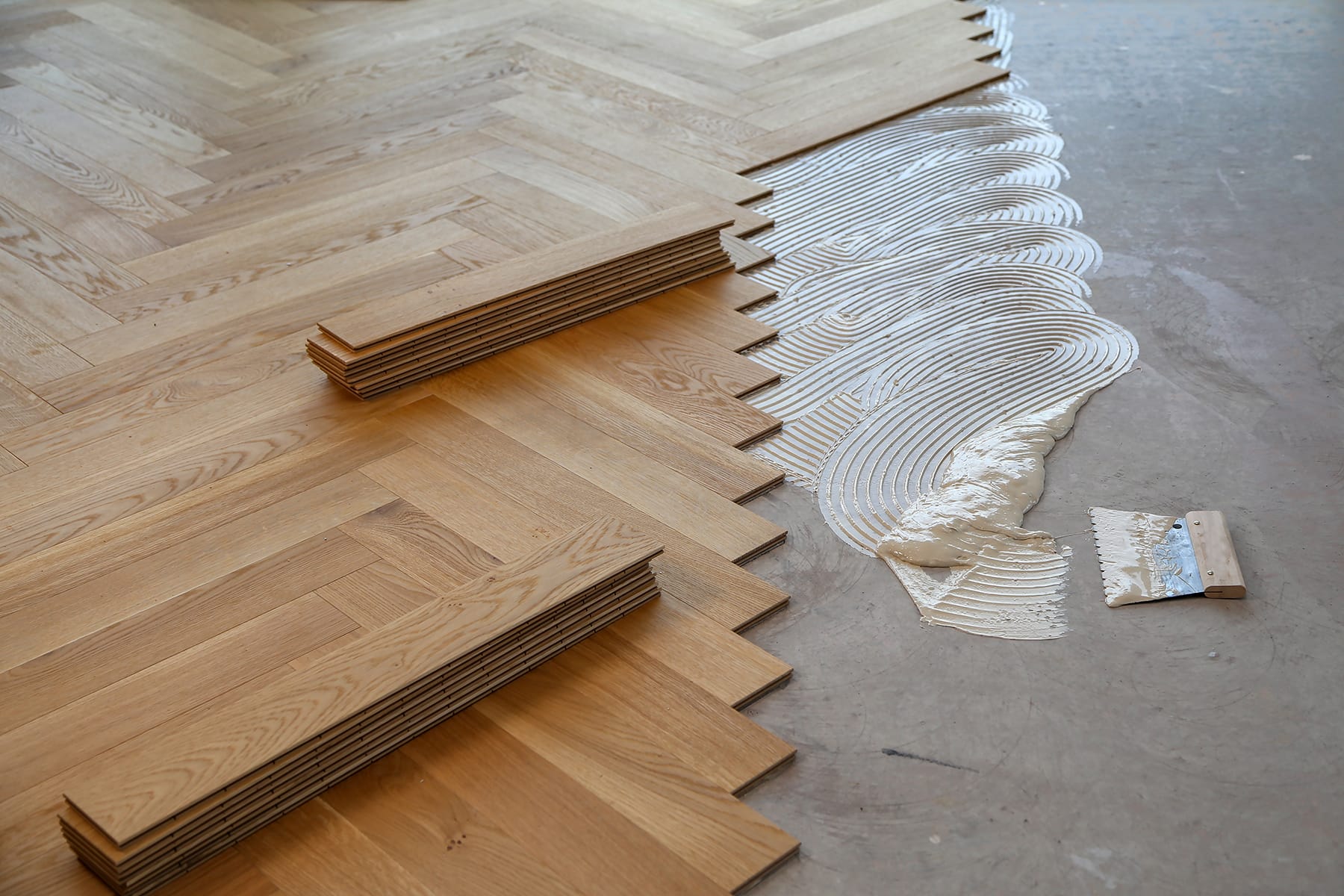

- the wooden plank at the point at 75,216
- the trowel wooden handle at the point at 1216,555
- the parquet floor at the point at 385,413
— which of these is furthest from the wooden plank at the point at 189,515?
the trowel wooden handle at the point at 1216,555

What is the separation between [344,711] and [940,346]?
5.05 ft

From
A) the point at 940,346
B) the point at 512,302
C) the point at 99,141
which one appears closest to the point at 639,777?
the point at 512,302

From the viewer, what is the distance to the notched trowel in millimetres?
1952

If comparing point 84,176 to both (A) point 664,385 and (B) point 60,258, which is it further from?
(A) point 664,385

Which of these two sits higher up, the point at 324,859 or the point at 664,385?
the point at 664,385

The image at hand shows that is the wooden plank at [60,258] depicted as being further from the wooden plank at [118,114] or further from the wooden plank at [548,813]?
the wooden plank at [548,813]

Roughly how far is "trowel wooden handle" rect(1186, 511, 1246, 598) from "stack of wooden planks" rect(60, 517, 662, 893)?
92cm

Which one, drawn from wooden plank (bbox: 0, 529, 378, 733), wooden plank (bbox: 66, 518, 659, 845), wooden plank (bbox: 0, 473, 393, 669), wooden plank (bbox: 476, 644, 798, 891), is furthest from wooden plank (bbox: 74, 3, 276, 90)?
wooden plank (bbox: 476, 644, 798, 891)

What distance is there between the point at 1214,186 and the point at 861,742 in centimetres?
219

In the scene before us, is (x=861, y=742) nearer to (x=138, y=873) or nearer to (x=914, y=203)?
(x=138, y=873)

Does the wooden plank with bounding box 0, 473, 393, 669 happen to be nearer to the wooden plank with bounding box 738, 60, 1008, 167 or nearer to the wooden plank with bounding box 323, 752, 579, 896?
the wooden plank with bounding box 323, 752, 579, 896

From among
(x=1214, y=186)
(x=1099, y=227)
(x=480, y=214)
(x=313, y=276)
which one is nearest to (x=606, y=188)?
(x=480, y=214)

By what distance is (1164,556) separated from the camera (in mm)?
2027

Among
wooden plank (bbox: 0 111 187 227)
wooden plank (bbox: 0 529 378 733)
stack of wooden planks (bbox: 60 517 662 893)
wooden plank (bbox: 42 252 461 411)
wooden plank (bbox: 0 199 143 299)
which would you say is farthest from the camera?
wooden plank (bbox: 0 111 187 227)
